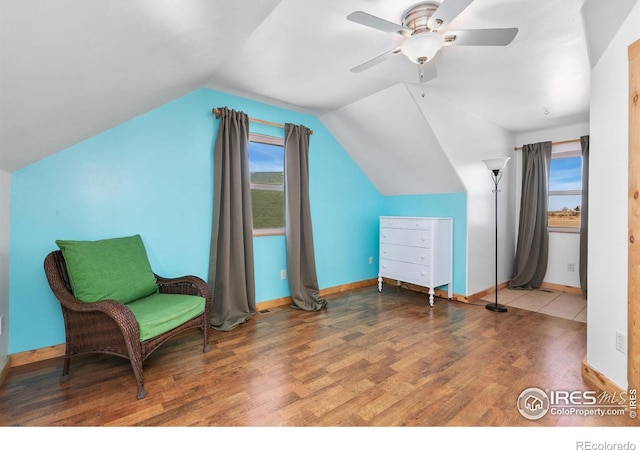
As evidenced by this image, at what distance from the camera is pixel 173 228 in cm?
284

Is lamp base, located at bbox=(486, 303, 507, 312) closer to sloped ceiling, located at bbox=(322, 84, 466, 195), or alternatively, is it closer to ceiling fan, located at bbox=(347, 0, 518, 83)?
sloped ceiling, located at bbox=(322, 84, 466, 195)

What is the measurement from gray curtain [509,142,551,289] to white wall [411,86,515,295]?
155mm

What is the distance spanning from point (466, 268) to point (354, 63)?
8.94ft

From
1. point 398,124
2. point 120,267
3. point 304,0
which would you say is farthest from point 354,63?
point 120,267

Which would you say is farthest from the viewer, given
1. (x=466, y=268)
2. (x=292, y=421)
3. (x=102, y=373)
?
(x=466, y=268)

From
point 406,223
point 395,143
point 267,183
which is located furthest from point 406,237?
point 267,183

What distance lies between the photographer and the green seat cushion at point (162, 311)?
6.22ft

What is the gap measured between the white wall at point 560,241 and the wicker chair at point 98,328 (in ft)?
16.2

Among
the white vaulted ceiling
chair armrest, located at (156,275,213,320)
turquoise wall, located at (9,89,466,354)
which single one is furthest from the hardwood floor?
the white vaulted ceiling

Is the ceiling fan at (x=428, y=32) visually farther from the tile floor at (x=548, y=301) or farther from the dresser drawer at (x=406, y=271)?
the tile floor at (x=548, y=301)

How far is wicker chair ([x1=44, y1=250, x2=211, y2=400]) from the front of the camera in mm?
1792

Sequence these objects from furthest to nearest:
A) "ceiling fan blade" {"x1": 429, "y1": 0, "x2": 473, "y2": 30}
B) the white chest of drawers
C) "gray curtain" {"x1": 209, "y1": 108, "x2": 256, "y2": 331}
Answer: the white chest of drawers → "gray curtain" {"x1": 209, "y1": 108, "x2": 256, "y2": 331} → "ceiling fan blade" {"x1": 429, "y1": 0, "x2": 473, "y2": 30}

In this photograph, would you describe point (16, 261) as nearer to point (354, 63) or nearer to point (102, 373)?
point (102, 373)

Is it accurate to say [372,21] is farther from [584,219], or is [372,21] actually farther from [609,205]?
[584,219]
